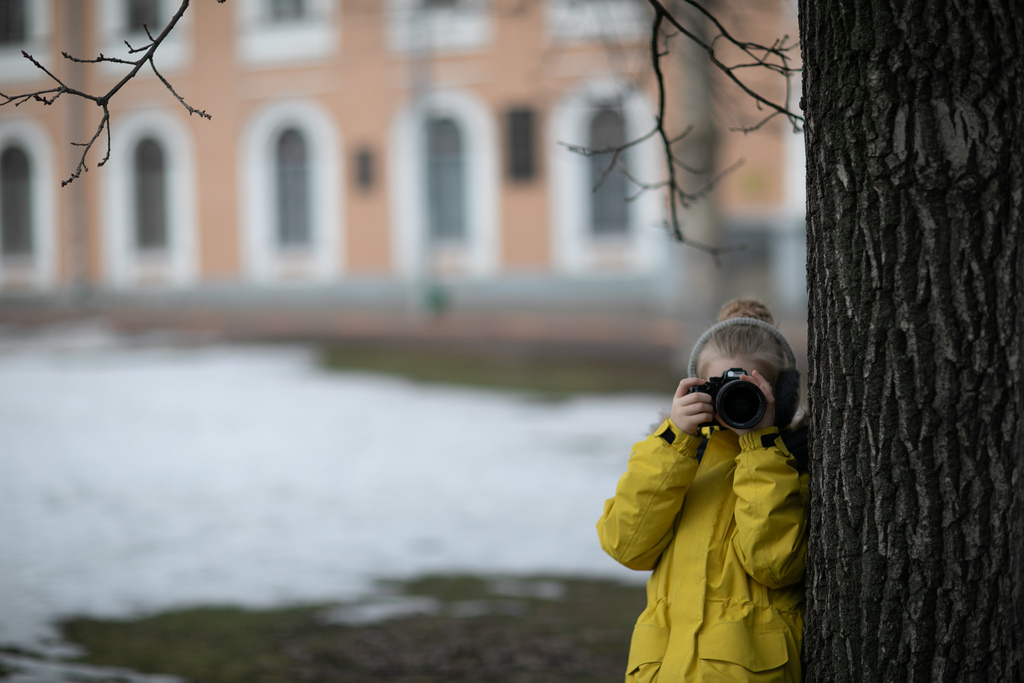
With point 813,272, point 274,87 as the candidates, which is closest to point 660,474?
point 813,272

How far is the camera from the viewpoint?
223cm

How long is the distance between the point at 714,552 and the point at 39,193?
961 inches

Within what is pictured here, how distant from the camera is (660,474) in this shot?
2.25 meters

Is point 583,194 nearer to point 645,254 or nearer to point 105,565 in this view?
point 645,254

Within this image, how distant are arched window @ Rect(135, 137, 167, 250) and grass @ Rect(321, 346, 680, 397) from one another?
8423 mm

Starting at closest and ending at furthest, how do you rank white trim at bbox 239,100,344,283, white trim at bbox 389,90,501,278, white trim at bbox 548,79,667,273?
white trim at bbox 548,79,667,273
white trim at bbox 389,90,501,278
white trim at bbox 239,100,344,283

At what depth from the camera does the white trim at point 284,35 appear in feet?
71.2

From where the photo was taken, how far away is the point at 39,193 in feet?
77.7

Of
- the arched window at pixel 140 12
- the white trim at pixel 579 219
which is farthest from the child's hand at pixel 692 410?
the arched window at pixel 140 12

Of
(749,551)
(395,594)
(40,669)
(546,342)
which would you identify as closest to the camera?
(749,551)

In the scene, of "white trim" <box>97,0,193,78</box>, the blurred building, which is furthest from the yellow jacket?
"white trim" <box>97,0,193,78</box>

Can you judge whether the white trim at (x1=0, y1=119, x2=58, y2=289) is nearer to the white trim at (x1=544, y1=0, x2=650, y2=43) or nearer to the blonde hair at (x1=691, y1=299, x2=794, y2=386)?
the white trim at (x1=544, y1=0, x2=650, y2=43)

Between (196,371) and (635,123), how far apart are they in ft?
29.6

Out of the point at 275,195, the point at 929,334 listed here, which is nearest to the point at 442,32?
the point at 275,195
